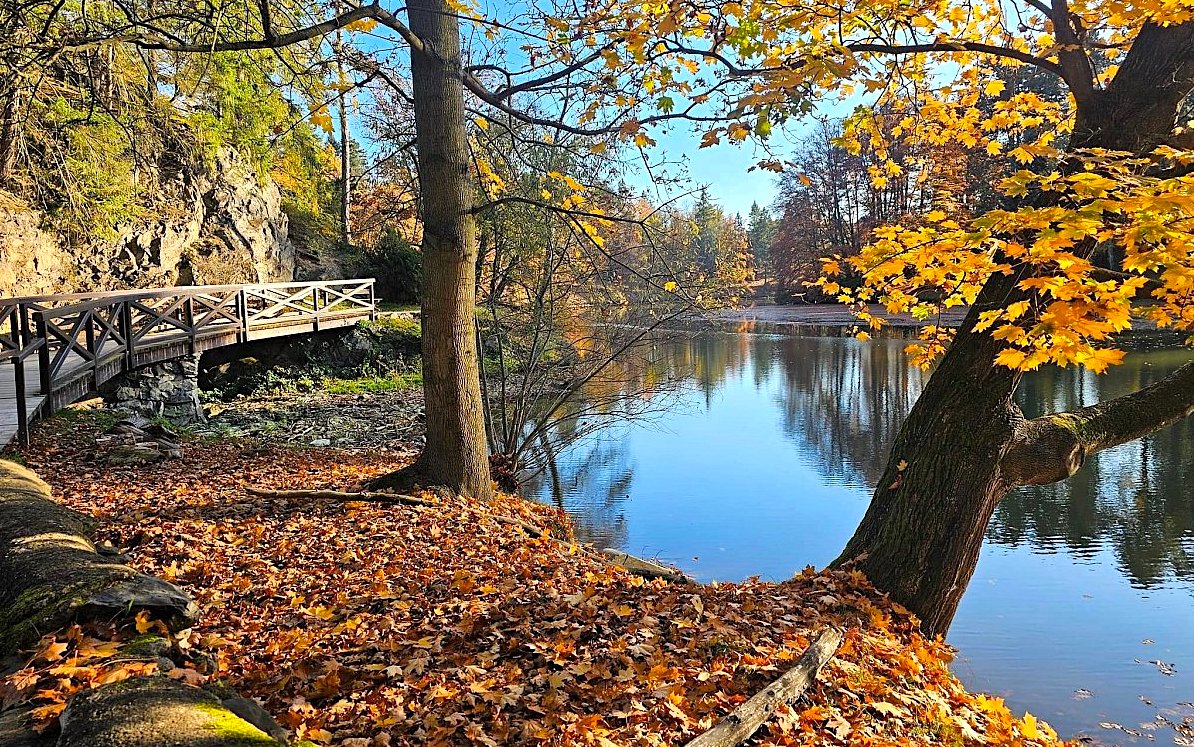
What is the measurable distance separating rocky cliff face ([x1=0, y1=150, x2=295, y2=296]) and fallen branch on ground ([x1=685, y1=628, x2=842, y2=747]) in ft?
49.5

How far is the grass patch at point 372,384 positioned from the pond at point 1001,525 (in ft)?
20.8

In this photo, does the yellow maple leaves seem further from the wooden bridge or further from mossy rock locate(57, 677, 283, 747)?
the wooden bridge

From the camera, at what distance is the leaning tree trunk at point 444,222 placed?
5988 mm

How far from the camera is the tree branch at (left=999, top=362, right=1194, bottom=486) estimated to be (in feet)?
15.4

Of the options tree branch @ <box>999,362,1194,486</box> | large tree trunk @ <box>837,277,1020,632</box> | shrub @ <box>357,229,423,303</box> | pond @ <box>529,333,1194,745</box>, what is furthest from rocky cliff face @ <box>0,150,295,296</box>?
tree branch @ <box>999,362,1194,486</box>

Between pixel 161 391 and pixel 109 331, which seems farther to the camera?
pixel 161 391

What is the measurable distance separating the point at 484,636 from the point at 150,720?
2089 millimetres

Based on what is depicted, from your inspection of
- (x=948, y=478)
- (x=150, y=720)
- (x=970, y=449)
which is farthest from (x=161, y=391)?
(x=970, y=449)

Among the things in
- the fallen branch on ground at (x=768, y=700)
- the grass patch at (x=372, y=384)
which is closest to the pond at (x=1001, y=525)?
the fallen branch on ground at (x=768, y=700)

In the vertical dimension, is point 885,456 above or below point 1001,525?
above

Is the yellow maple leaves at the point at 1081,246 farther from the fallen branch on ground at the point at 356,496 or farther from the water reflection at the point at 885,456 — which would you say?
the water reflection at the point at 885,456

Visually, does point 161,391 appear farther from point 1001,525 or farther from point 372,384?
point 1001,525

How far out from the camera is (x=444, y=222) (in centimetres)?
601

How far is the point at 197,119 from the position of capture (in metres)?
14.2
